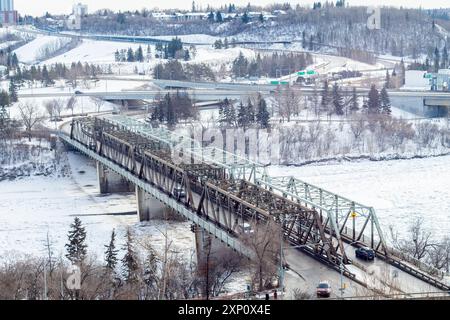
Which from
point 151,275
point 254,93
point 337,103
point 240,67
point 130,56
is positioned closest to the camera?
point 151,275

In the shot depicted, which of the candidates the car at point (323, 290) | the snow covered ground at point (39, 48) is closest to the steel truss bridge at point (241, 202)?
the car at point (323, 290)

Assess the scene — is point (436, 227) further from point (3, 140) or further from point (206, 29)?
point (206, 29)

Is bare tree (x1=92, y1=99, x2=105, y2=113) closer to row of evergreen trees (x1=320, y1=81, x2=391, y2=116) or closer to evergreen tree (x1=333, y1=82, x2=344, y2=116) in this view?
row of evergreen trees (x1=320, y1=81, x2=391, y2=116)

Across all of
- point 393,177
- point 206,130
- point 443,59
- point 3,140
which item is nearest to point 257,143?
point 206,130

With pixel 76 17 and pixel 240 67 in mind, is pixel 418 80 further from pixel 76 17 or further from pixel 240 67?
pixel 76 17

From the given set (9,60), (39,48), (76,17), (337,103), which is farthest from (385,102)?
(76,17)

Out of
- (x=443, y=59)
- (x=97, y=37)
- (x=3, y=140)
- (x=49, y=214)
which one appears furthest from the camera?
(x=97, y=37)
